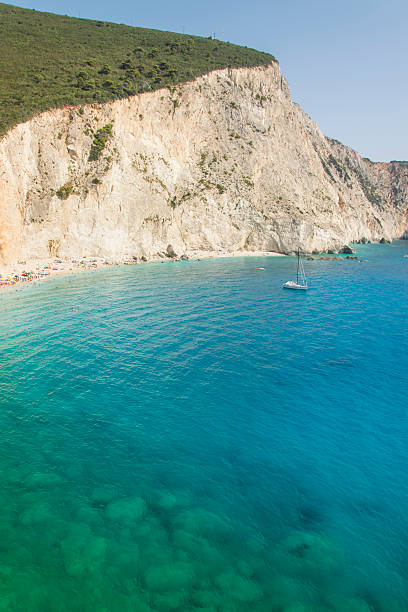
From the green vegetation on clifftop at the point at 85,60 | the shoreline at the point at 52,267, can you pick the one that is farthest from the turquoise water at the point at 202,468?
the green vegetation on clifftop at the point at 85,60

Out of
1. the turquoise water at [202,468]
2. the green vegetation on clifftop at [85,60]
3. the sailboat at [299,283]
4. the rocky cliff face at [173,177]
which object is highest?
the green vegetation on clifftop at [85,60]

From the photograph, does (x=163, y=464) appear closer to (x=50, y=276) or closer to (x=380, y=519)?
(x=380, y=519)

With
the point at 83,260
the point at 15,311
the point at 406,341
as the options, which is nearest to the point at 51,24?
the point at 83,260

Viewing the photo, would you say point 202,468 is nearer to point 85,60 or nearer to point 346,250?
point 85,60

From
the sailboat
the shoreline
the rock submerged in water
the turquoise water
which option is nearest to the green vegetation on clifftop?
the shoreline

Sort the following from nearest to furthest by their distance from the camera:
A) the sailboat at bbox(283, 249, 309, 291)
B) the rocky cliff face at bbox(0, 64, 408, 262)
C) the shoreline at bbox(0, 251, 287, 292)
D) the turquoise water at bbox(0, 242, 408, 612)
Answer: the turquoise water at bbox(0, 242, 408, 612), the shoreline at bbox(0, 251, 287, 292), the sailboat at bbox(283, 249, 309, 291), the rocky cliff face at bbox(0, 64, 408, 262)

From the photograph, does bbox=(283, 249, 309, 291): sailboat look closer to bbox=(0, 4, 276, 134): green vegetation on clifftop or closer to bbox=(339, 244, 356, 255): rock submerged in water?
bbox=(339, 244, 356, 255): rock submerged in water

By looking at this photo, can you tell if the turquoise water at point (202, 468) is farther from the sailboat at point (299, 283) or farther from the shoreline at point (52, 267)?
the shoreline at point (52, 267)
